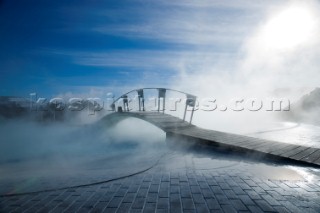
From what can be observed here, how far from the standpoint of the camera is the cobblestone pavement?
360 centimetres

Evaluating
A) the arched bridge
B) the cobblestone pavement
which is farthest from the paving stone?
the arched bridge

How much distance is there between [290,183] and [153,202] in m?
2.94

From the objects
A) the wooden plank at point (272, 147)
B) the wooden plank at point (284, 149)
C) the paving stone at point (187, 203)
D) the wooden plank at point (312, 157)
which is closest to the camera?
the paving stone at point (187, 203)

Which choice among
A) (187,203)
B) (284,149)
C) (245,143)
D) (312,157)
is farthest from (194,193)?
(245,143)

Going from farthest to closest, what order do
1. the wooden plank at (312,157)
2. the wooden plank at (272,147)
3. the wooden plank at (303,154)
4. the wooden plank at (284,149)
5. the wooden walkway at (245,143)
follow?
Answer: the wooden plank at (272,147), the wooden plank at (284,149), the wooden walkway at (245,143), the wooden plank at (303,154), the wooden plank at (312,157)

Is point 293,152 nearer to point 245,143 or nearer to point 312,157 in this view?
point 312,157

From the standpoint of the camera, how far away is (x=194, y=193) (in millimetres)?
4191

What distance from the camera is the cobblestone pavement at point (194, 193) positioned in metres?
3.60

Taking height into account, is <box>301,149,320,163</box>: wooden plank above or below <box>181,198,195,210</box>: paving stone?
above

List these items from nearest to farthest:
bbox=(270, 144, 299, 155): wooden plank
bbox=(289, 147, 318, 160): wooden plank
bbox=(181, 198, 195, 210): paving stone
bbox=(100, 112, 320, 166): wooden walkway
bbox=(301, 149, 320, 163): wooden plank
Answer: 1. bbox=(181, 198, 195, 210): paving stone
2. bbox=(301, 149, 320, 163): wooden plank
3. bbox=(289, 147, 318, 160): wooden plank
4. bbox=(100, 112, 320, 166): wooden walkway
5. bbox=(270, 144, 299, 155): wooden plank

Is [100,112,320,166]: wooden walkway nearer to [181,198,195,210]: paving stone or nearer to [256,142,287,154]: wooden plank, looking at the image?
[256,142,287,154]: wooden plank

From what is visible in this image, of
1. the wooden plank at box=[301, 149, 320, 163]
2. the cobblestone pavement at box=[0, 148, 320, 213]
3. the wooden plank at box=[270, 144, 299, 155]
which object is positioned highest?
the wooden plank at box=[270, 144, 299, 155]

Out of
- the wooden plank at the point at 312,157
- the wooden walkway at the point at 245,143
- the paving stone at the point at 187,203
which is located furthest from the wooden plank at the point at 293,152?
the paving stone at the point at 187,203

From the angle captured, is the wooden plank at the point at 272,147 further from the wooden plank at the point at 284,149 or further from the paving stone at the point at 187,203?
the paving stone at the point at 187,203
